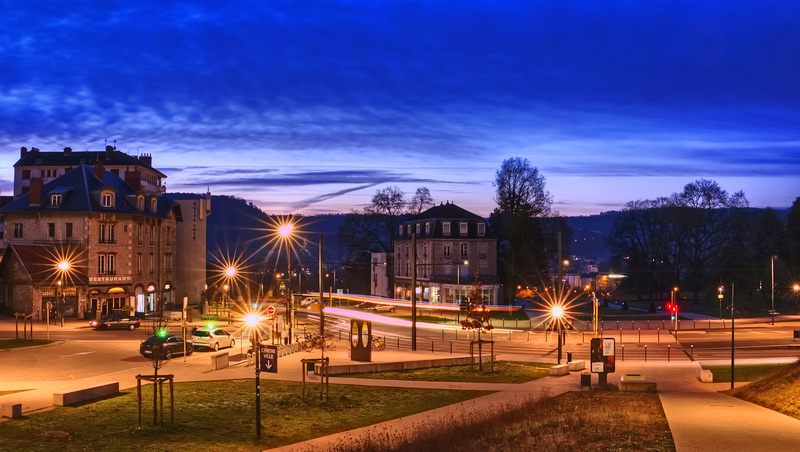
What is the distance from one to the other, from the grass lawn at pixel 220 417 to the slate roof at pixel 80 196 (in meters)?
43.0

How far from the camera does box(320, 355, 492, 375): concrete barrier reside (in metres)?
32.4

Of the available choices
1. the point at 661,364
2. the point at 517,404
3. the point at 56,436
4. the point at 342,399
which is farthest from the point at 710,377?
the point at 56,436

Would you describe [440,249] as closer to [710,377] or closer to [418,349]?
[418,349]

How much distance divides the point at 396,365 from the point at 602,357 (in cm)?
1024

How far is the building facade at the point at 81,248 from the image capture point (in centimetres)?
6053

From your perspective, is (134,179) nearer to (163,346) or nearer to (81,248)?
(81,248)

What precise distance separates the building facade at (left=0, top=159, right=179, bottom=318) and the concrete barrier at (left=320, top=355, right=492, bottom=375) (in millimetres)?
34389

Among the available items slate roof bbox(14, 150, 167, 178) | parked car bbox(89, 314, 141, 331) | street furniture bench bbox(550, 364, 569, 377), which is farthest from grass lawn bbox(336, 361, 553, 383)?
slate roof bbox(14, 150, 167, 178)

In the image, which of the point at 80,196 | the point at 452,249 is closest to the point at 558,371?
the point at 80,196

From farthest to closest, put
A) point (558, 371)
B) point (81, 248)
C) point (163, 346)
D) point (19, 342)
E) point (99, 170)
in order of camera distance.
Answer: point (99, 170) → point (81, 248) → point (19, 342) → point (163, 346) → point (558, 371)

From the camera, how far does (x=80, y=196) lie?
215 feet

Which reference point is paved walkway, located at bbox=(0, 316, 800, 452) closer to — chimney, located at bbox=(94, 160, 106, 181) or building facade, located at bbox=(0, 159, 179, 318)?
building facade, located at bbox=(0, 159, 179, 318)

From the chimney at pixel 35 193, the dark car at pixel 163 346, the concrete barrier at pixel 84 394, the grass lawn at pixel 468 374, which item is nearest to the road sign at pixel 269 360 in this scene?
the concrete barrier at pixel 84 394

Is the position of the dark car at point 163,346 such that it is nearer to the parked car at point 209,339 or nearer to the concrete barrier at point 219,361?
the parked car at point 209,339
